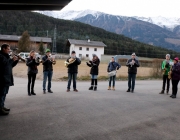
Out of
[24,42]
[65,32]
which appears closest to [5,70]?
[24,42]

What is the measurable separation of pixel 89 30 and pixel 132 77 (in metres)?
125

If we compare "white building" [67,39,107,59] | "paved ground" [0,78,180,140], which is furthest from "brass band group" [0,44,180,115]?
"white building" [67,39,107,59]

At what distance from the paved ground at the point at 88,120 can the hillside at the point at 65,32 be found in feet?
254

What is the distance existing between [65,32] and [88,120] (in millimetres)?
118284

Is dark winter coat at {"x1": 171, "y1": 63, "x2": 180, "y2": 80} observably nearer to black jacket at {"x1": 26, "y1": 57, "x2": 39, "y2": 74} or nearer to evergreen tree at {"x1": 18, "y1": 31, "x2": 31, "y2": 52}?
black jacket at {"x1": 26, "y1": 57, "x2": 39, "y2": 74}

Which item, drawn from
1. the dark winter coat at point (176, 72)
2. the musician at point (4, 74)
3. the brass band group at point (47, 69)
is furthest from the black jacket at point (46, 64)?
the dark winter coat at point (176, 72)

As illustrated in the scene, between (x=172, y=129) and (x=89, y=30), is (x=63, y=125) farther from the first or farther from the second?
(x=89, y=30)

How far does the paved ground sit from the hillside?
7757cm

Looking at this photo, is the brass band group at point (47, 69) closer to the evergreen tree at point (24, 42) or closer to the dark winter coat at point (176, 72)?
the dark winter coat at point (176, 72)

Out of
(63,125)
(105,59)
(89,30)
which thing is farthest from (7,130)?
(89,30)

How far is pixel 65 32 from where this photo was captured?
121 metres

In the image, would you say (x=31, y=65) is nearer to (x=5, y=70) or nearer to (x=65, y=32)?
(x=5, y=70)

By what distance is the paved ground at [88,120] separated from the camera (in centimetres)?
469

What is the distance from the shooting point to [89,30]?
13362 centimetres
